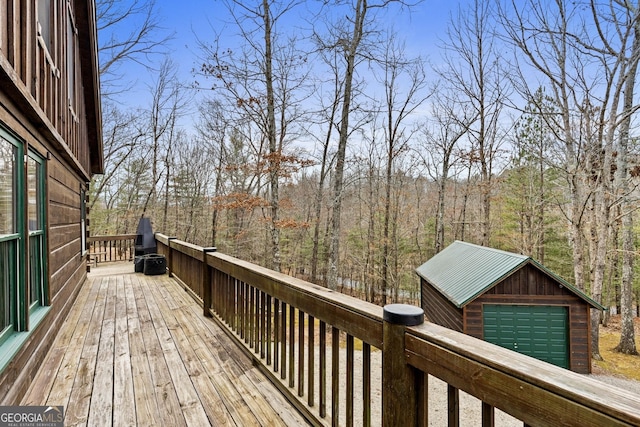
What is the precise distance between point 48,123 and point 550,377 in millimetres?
3666

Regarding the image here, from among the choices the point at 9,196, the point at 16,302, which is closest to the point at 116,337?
the point at 16,302

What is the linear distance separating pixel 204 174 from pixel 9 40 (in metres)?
16.4

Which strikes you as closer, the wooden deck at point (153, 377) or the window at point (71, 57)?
the wooden deck at point (153, 377)

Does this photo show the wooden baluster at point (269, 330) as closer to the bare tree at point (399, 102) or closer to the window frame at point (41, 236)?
the window frame at point (41, 236)

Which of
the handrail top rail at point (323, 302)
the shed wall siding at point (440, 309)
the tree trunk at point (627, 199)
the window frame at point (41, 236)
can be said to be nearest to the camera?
the handrail top rail at point (323, 302)

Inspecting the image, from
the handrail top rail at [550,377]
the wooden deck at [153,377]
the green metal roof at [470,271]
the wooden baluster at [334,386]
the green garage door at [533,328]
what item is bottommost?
the green garage door at [533,328]

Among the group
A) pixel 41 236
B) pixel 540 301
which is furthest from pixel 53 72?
pixel 540 301

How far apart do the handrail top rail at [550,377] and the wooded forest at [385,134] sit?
8769 millimetres

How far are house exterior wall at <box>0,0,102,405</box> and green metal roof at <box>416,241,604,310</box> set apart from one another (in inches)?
315

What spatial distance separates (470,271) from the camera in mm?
9477

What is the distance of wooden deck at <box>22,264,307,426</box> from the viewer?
6.81ft

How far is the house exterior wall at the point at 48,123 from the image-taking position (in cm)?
208

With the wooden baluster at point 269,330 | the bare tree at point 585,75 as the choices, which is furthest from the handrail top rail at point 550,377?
the bare tree at point 585,75

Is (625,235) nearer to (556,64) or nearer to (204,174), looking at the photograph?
(556,64)
